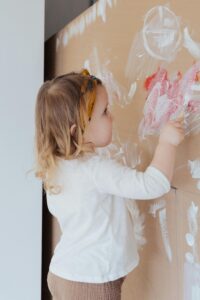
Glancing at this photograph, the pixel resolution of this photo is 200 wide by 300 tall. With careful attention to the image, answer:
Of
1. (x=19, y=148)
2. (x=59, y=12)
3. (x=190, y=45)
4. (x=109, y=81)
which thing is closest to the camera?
(x=190, y=45)

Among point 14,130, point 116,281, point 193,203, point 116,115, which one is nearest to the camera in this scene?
point 193,203

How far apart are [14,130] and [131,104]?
50cm

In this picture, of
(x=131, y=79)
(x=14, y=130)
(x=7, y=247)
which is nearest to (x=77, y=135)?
(x=131, y=79)

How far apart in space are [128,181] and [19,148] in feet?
2.04

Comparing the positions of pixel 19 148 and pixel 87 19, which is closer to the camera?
pixel 87 19

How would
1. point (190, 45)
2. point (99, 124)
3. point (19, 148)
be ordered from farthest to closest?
1. point (19, 148)
2. point (99, 124)
3. point (190, 45)

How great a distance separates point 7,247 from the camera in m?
1.16

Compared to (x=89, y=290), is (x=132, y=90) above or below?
above

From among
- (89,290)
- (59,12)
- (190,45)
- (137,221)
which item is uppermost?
(59,12)

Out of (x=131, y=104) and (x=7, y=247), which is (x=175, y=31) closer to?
(x=131, y=104)

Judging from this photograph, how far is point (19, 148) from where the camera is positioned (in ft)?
3.79

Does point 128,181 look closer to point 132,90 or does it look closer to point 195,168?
point 195,168

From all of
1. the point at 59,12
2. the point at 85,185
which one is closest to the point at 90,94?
the point at 85,185

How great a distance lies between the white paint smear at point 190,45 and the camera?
1.82 ft
